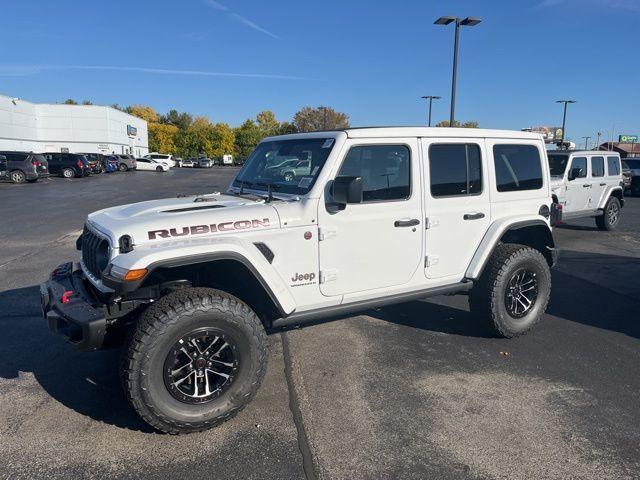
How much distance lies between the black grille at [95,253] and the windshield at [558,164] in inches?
412

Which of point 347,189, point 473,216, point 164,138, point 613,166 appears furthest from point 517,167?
point 164,138

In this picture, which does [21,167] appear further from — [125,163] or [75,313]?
[75,313]

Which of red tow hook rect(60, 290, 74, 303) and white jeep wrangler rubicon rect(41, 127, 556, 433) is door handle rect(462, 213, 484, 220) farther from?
red tow hook rect(60, 290, 74, 303)

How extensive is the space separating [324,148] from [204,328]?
1664 mm

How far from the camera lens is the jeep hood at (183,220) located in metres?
3.18

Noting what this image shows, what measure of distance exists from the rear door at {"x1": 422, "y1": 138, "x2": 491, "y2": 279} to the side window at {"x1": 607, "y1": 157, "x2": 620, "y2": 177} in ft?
32.3

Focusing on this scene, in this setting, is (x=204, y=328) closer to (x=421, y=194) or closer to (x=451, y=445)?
(x=451, y=445)

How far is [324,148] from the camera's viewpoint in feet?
12.7

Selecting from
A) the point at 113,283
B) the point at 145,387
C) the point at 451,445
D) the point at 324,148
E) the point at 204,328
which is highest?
the point at 324,148

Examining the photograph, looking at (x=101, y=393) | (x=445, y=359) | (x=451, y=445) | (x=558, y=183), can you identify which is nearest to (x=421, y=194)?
(x=445, y=359)

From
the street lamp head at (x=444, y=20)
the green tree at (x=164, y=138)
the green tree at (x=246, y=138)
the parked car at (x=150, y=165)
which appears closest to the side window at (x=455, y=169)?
the street lamp head at (x=444, y=20)

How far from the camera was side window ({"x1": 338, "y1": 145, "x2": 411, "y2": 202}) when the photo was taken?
3.88m

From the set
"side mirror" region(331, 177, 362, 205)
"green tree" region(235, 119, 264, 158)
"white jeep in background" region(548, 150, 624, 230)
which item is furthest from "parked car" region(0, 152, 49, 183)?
"green tree" region(235, 119, 264, 158)

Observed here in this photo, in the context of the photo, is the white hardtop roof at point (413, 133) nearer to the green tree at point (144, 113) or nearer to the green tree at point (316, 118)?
the green tree at point (316, 118)
